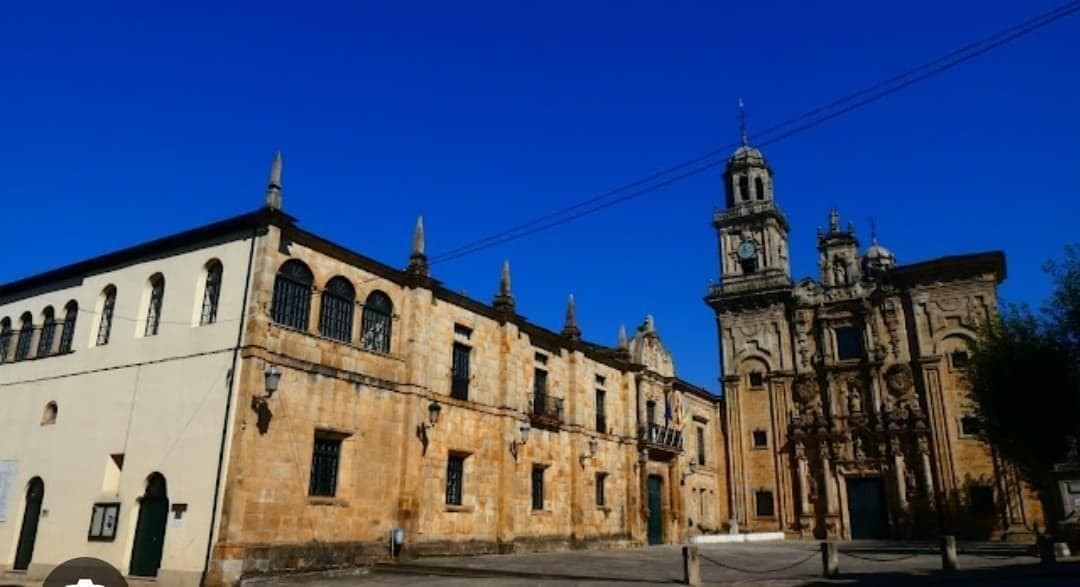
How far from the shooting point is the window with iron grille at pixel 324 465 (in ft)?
60.1

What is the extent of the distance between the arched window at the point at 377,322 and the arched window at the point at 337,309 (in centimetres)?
50

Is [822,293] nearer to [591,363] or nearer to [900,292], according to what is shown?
[900,292]

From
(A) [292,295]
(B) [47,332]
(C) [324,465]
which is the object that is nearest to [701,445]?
(C) [324,465]

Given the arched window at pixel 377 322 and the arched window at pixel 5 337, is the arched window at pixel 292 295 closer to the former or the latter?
the arched window at pixel 377 322

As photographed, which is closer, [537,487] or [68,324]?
[68,324]

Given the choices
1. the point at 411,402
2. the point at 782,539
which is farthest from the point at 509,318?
the point at 782,539

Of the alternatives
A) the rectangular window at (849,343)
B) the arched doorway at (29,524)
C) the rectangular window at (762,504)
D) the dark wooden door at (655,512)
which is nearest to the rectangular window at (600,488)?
the dark wooden door at (655,512)

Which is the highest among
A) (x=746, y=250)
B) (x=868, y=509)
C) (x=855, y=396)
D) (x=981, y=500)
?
(x=746, y=250)

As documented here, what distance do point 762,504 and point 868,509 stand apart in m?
5.50

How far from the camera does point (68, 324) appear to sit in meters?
21.8

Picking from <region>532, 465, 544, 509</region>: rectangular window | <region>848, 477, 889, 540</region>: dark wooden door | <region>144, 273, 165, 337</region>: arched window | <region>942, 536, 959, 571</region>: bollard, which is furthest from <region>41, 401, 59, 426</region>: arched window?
<region>848, 477, 889, 540</region>: dark wooden door

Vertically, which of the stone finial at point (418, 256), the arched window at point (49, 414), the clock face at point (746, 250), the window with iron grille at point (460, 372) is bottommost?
the arched window at point (49, 414)

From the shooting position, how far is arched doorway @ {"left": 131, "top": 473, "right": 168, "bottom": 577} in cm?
1669

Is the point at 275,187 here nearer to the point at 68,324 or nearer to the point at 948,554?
the point at 68,324
